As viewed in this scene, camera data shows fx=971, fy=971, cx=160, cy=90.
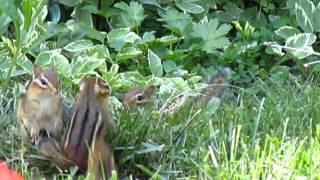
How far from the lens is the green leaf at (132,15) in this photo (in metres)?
5.33

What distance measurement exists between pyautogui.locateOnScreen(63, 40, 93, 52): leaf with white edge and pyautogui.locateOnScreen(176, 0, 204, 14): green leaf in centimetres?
74

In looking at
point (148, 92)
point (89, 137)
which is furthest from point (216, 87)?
point (89, 137)

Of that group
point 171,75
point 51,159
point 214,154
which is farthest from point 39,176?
point 171,75

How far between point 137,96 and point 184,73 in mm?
757

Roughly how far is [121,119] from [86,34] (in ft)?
4.99

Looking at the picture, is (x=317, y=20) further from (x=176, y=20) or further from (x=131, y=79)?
(x=131, y=79)

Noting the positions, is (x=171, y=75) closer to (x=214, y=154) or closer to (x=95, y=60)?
(x=95, y=60)

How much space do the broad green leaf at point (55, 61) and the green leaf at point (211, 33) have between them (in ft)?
2.85

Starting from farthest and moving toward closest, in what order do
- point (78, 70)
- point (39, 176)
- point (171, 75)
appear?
point (171, 75)
point (78, 70)
point (39, 176)

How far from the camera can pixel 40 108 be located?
3.85m

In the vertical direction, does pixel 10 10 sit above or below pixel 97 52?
above

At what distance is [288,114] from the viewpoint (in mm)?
4230

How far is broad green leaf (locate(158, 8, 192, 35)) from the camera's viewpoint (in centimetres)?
542

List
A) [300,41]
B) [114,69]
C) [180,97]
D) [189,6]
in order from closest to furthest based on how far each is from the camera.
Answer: [180,97]
[114,69]
[300,41]
[189,6]
